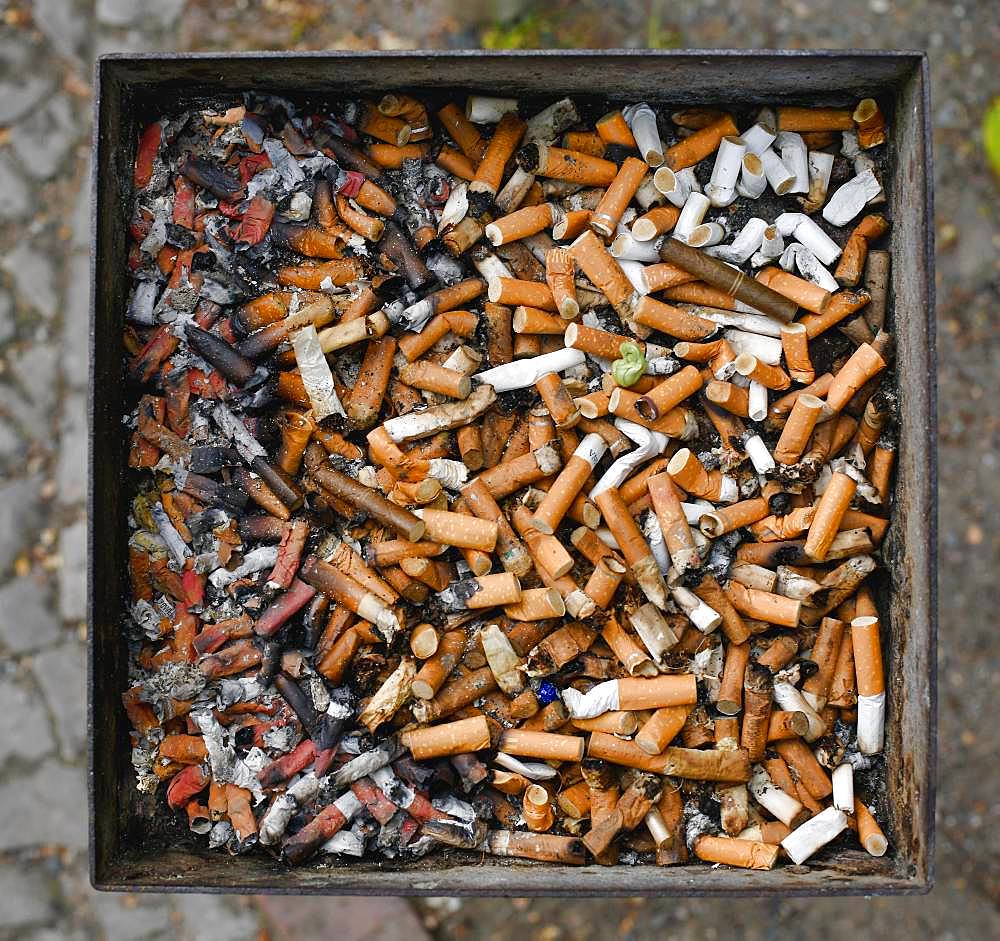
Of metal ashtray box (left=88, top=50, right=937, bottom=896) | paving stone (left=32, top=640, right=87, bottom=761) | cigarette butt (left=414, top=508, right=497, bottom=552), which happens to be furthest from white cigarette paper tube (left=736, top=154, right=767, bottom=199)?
paving stone (left=32, top=640, right=87, bottom=761)

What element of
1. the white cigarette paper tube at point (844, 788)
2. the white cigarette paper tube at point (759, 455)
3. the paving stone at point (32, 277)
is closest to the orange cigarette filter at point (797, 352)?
the white cigarette paper tube at point (759, 455)

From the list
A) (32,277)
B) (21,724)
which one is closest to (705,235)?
(32,277)

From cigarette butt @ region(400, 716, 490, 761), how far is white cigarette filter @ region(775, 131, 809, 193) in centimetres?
127

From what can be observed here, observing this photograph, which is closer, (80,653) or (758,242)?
(758,242)

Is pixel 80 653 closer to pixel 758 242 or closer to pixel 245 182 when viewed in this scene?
pixel 245 182

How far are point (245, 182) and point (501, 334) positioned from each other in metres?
0.63

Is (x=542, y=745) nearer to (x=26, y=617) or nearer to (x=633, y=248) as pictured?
(x=633, y=248)

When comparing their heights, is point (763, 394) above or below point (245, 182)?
below

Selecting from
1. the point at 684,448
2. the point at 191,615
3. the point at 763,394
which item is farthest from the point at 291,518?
the point at 763,394

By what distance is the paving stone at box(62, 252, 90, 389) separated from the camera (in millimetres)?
2969

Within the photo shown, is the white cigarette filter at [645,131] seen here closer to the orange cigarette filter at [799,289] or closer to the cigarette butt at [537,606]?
the orange cigarette filter at [799,289]

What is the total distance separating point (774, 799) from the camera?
194cm

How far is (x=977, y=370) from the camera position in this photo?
9.59 ft

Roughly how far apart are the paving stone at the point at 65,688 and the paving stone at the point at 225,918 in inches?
23.0
